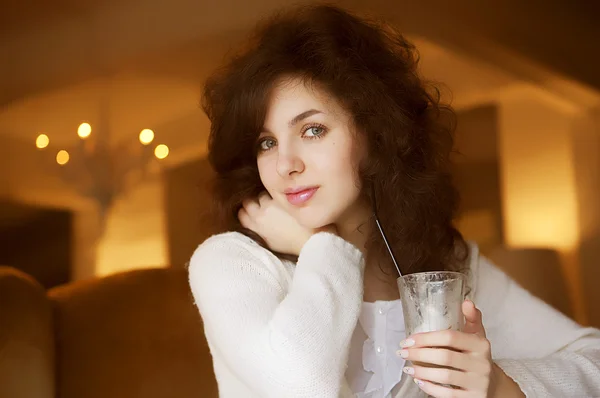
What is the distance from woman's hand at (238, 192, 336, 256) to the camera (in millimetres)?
1717

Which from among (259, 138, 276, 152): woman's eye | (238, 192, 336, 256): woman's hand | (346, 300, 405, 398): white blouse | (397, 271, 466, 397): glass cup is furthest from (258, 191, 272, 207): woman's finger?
(397, 271, 466, 397): glass cup

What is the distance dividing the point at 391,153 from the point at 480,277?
0.45 meters

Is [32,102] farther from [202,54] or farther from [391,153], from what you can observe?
[391,153]

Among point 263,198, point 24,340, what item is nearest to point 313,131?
point 263,198

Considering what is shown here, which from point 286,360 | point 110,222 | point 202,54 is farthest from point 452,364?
point 202,54

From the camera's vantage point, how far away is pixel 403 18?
3215mm

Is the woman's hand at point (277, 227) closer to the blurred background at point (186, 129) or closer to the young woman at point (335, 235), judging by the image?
the young woman at point (335, 235)

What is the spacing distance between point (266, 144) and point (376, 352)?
21.3 inches

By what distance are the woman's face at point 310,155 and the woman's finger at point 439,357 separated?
0.46 m

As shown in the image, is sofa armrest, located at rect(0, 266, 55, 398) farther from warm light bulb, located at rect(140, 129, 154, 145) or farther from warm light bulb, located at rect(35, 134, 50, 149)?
warm light bulb, located at rect(140, 129, 154, 145)

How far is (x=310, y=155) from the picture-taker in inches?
65.6

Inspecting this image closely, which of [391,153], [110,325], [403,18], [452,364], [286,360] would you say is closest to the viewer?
[452,364]

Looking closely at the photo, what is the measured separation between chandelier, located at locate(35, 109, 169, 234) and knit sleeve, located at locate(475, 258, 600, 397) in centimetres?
128

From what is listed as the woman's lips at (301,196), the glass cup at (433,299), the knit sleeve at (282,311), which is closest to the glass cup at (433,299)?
the glass cup at (433,299)
